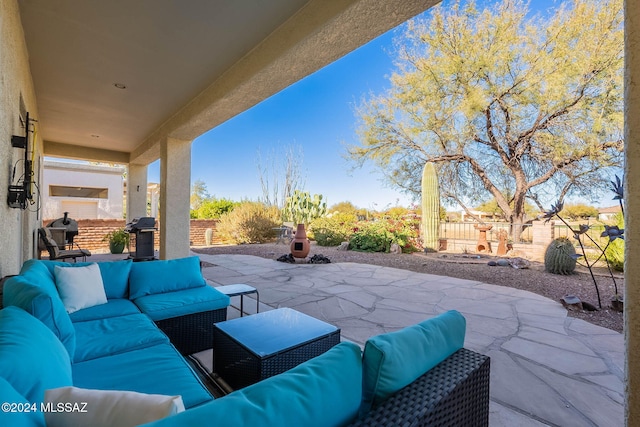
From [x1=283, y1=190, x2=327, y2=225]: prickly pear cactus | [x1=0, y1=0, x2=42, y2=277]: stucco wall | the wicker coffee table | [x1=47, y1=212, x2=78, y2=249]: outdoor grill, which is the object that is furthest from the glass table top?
[x1=283, y1=190, x2=327, y2=225]: prickly pear cactus

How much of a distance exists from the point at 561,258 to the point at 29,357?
696cm

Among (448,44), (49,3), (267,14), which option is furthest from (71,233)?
(448,44)

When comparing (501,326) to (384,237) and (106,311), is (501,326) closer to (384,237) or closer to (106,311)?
(106,311)

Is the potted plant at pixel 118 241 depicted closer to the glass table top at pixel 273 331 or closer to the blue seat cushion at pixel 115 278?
the blue seat cushion at pixel 115 278

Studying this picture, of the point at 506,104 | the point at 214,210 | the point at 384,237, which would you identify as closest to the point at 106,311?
the point at 384,237

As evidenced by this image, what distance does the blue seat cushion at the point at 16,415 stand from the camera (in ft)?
2.24

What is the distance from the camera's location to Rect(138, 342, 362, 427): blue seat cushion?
2.10ft

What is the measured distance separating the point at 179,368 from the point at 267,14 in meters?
2.77

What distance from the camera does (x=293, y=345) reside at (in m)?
1.89

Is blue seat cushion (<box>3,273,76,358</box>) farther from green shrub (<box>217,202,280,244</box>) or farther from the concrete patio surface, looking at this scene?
green shrub (<box>217,202,280,244</box>)

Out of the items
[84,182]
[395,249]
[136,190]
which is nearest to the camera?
[395,249]

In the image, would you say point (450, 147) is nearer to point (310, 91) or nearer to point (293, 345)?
point (310, 91)

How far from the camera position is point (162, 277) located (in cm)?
297

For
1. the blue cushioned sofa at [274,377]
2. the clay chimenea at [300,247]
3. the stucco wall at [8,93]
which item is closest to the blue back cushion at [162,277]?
the blue cushioned sofa at [274,377]
